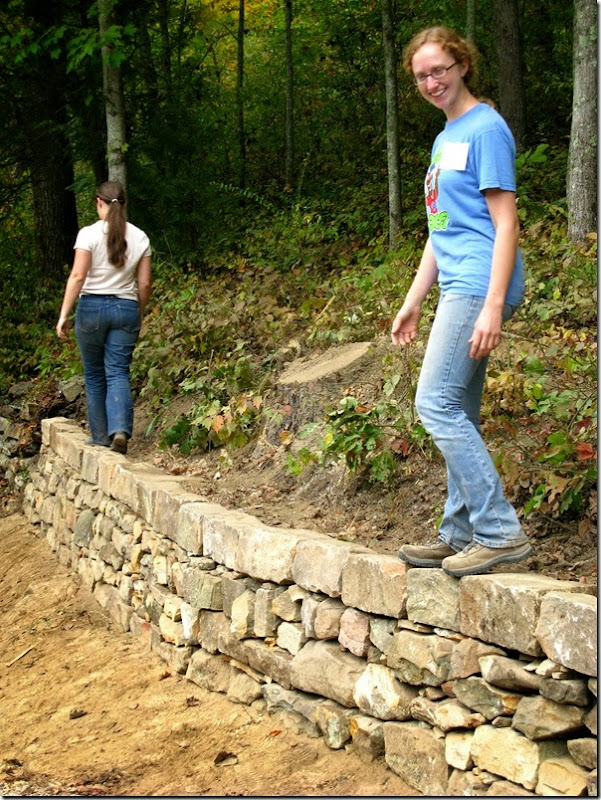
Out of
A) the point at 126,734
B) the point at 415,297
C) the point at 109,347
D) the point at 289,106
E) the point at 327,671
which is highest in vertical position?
the point at 289,106

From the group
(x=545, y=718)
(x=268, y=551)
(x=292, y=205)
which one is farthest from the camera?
(x=292, y=205)

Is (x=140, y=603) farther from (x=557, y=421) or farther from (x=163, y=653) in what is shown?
(x=557, y=421)

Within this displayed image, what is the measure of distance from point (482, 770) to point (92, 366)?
15.7 ft

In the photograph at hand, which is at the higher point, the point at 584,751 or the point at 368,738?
the point at 584,751

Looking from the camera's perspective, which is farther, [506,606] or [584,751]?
[506,606]

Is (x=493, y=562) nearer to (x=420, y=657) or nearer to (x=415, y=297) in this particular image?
(x=420, y=657)

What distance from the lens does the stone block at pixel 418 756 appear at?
3279mm

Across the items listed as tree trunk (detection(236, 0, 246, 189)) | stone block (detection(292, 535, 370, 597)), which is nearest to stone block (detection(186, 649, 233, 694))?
stone block (detection(292, 535, 370, 597))

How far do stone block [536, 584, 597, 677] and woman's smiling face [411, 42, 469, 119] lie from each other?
1660 millimetres

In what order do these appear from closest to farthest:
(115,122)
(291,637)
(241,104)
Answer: (291,637), (115,122), (241,104)

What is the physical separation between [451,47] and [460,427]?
1.29m

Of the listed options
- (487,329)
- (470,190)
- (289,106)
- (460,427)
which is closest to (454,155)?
(470,190)

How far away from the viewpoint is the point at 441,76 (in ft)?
10.3

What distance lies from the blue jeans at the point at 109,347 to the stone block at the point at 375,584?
358 centimetres
